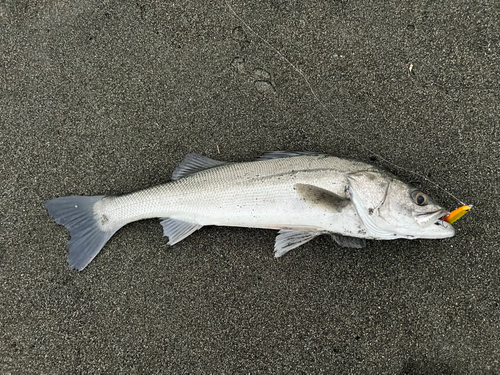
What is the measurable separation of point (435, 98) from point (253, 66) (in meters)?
1.71

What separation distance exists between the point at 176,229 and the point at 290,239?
0.95 m

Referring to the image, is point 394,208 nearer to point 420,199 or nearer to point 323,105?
point 420,199

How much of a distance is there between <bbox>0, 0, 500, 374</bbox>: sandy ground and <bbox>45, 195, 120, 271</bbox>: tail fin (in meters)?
0.13

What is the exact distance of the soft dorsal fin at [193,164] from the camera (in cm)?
259

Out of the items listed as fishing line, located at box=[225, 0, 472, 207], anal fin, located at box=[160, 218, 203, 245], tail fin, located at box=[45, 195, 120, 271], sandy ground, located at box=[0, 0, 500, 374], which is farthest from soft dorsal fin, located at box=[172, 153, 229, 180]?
fishing line, located at box=[225, 0, 472, 207]

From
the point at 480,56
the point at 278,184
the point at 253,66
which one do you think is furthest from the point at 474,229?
the point at 253,66

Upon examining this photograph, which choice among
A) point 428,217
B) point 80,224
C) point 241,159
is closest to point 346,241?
point 428,217

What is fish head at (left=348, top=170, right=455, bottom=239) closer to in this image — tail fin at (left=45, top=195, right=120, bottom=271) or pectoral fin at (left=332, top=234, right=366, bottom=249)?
pectoral fin at (left=332, top=234, right=366, bottom=249)

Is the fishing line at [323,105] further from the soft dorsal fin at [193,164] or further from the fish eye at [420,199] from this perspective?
the soft dorsal fin at [193,164]

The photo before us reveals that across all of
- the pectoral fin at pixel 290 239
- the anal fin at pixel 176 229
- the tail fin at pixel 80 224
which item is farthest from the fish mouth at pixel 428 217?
the tail fin at pixel 80 224

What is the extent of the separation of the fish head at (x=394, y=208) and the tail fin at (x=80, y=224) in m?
2.04

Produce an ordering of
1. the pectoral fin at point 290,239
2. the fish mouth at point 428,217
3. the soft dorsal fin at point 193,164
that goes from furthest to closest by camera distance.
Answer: the soft dorsal fin at point 193,164
the pectoral fin at point 290,239
the fish mouth at point 428,217

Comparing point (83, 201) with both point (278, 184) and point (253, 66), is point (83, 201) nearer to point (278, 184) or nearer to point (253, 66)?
point (278, 184)

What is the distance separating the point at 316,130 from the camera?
9.22ft
